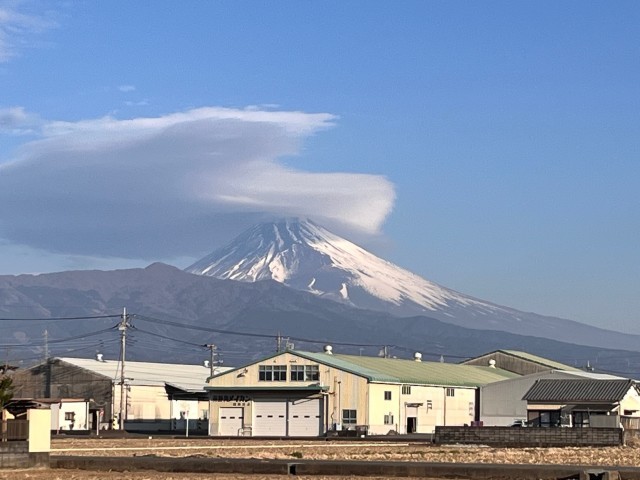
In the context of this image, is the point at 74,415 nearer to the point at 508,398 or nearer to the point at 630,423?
the point at 508,398

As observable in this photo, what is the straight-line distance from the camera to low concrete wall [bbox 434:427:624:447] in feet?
211

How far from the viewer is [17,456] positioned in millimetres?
42969

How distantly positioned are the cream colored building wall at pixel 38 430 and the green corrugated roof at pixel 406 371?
163 feet

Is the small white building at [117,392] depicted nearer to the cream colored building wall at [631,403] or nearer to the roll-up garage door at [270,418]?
the roll-up garage door at [270,418]

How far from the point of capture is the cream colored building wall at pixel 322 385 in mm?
92312

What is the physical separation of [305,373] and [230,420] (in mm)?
6451

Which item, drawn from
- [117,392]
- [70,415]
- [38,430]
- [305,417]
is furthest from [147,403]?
[38,430]

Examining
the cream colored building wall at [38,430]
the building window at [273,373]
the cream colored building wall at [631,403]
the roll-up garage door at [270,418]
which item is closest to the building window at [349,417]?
the roll-up garage door at [270,418]

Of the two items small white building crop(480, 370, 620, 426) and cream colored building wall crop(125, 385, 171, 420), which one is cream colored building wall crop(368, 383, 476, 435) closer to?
small white building crop(480, 370, 620, 426)

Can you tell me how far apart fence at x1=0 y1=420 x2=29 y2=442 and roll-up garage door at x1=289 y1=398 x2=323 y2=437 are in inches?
1957

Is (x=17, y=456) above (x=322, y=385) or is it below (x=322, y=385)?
below

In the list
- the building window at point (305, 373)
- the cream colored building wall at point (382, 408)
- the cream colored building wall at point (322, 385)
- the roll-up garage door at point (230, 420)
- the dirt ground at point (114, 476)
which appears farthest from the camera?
the building window at point (305, 373)

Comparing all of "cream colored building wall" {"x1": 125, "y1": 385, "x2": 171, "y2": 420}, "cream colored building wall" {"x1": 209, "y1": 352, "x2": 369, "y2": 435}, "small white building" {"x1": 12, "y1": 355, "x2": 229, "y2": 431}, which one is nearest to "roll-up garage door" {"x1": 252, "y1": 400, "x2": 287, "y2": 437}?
"cream colored building wall" {"x1": 209, "y1": 352, "x2": 369, "y2": 435}

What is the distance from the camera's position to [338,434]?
86.1 m
